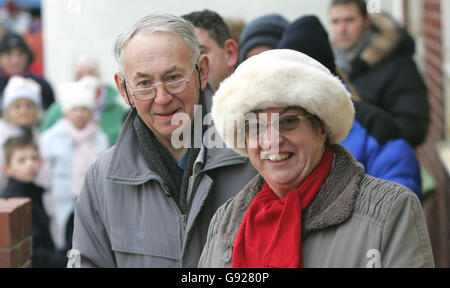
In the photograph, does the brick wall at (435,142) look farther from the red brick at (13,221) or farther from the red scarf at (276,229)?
the red scarf at (276,229)

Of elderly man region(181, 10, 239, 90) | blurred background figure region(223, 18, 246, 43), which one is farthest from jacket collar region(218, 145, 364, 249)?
blurred background figure region(223, 18, 246, 43)

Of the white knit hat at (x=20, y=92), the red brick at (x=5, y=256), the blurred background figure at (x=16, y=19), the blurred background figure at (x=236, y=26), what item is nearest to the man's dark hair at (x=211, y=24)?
the blurred background figure at (x=236, y=26)

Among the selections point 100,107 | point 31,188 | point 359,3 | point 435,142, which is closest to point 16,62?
point 100,107

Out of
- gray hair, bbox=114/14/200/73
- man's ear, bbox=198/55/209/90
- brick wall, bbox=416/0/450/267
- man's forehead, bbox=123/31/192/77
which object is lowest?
brick wall, bbox=416/0/450/267

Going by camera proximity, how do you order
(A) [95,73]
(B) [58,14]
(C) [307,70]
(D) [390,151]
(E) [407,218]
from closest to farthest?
(E) [407,218] → (C) [307,70] → (D) [390,151] → (A) [95,73] → (B) [58,14]

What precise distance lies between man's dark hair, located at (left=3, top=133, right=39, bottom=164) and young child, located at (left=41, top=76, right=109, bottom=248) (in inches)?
9.4

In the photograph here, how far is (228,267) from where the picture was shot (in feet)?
6.79

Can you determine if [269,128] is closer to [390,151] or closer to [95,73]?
[390,151]

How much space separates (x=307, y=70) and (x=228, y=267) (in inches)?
24.4

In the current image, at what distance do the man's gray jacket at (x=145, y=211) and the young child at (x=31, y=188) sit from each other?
4.57 feet

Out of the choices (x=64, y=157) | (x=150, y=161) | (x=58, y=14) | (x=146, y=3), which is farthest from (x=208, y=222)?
(x=58, y=14)

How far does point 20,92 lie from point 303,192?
455 centimetres

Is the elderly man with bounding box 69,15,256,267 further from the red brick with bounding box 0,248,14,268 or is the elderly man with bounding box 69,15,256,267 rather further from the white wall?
the white wall

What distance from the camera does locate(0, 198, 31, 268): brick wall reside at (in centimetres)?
278
